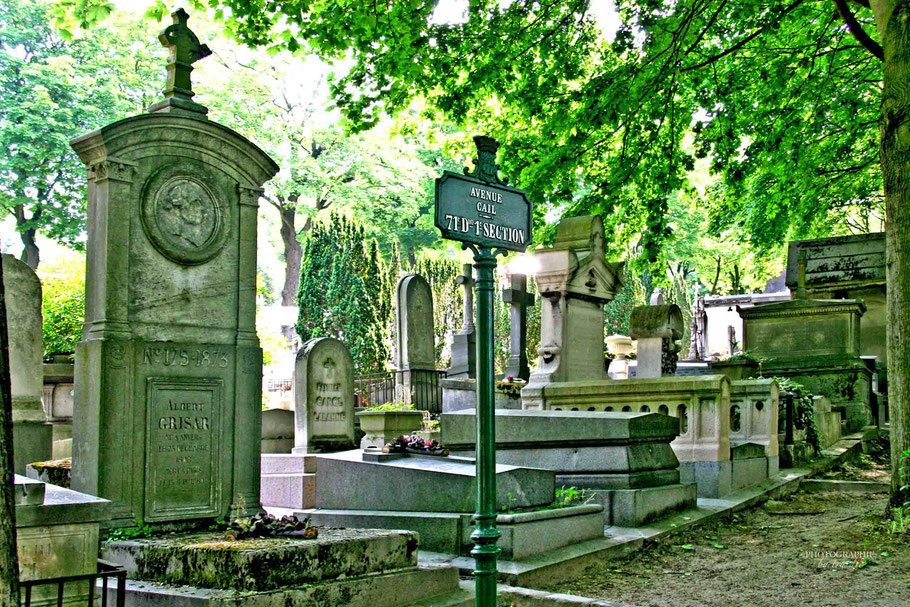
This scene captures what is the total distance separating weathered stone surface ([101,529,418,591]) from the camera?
16.1 feet

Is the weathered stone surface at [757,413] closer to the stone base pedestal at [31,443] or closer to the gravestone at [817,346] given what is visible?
the gravestone at [817,346]

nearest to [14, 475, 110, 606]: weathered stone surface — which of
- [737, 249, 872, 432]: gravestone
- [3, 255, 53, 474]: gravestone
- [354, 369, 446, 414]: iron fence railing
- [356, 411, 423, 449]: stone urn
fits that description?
[3, 255, 53, 474]: gravestone

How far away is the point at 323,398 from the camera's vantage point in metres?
11.4

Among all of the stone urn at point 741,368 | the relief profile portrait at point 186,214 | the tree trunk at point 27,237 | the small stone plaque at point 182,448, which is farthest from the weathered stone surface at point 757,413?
the tree trunk at point 27,237

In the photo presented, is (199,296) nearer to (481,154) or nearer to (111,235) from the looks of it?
(111,235)

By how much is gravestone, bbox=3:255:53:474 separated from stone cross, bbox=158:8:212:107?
3.57 metres

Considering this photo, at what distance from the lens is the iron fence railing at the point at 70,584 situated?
4469 millimetres

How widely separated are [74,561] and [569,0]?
36.4 ft

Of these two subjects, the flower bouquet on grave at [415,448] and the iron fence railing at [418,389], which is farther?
the iron fence railing at [418,389]

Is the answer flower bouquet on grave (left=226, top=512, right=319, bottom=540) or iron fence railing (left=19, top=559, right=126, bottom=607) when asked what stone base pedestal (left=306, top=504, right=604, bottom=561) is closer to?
flower bouquet on grave (left=226, top=512, right=319, bottom=540)

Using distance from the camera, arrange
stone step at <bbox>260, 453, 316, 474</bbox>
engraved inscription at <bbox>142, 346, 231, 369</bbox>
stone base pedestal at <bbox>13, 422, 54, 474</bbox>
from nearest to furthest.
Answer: engraved inscription at <bbox>142, 346, 231, 369</bbox> < stone base pedestal at <bbox>13, 422, 54, 474</bbox> < stone step at <bbox>260, 453, 316, 474</bbox>

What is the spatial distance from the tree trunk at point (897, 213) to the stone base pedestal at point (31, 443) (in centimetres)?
904

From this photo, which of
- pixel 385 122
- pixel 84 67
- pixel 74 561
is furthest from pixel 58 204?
pixel 74 561

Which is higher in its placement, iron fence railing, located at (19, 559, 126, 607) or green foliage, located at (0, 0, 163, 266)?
green foliage, located at (0, 0, 163, 266)
